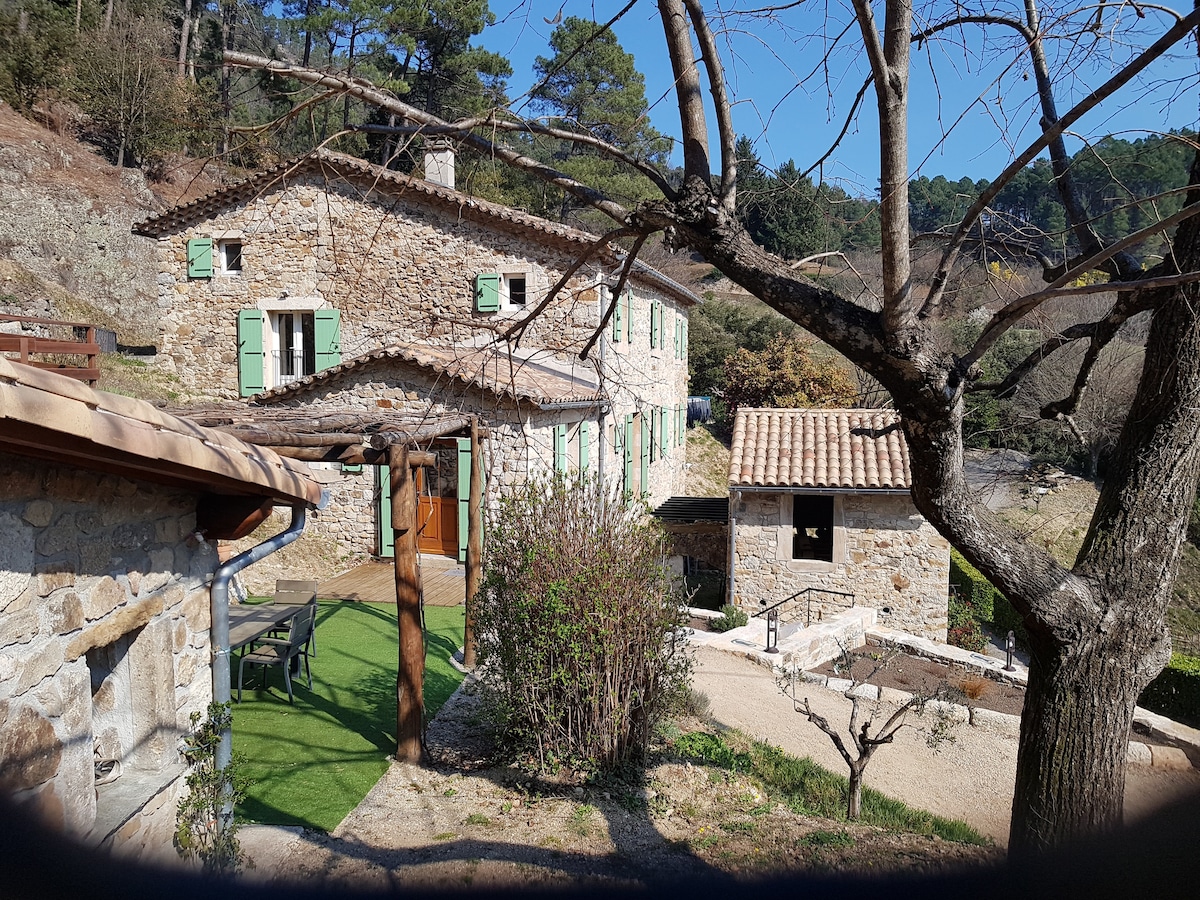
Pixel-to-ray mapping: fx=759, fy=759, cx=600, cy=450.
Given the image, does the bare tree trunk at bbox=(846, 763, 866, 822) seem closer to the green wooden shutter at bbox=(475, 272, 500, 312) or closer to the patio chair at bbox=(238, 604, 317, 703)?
the patio chair at bbox=(238, 604, 317, 703)

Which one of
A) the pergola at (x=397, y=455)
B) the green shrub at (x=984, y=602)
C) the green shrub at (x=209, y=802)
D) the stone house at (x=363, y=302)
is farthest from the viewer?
the green shrub at (x=984, y=602)

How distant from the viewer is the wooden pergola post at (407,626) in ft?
19.6

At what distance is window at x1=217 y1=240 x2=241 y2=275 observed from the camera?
14352 mm

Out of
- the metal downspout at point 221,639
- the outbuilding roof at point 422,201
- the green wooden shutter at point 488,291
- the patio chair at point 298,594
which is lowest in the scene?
the patio chair at point 298,594

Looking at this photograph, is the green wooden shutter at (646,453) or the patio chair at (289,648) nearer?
the patio chair at (289,648)

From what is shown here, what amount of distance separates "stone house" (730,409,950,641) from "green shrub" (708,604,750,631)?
49 cm

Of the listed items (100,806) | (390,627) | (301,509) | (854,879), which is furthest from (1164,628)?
(390,627)

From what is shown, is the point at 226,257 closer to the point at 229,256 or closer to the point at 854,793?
the point at 229,256

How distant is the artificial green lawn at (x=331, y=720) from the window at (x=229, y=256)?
7.89 meters

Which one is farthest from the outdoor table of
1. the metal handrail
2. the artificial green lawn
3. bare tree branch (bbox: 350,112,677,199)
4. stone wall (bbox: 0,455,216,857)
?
the metal handrail

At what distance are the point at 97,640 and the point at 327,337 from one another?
11.8m

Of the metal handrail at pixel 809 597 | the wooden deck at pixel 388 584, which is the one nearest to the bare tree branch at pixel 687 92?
the wooden deck at pixel 388 584

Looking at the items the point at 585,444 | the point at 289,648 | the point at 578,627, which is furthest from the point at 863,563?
the point at 289,648

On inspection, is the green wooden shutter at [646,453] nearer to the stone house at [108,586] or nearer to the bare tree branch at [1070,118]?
the stone house at [108,586]
